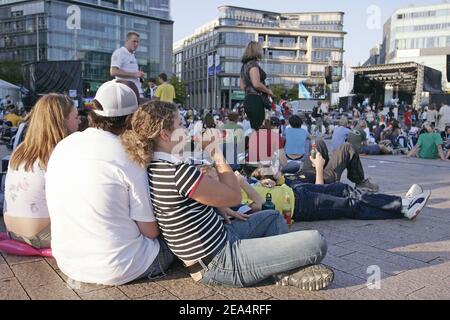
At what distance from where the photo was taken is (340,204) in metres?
5.07

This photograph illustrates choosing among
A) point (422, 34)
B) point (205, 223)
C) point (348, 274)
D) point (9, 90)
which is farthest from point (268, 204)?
point (422, 34)

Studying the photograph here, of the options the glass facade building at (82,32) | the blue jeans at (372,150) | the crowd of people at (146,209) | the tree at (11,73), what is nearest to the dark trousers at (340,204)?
the crowd of people at (146,209)

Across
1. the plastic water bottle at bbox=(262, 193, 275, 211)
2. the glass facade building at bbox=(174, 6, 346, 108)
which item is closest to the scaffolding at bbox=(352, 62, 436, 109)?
the plastic water bottle at bbox=(262, 193, 275, 211)

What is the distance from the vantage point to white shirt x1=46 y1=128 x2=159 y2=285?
8.87 feet

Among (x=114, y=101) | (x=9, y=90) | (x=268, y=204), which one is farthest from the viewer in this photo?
(x=9, y=90)

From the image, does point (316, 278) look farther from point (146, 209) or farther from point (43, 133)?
point (43, 133)

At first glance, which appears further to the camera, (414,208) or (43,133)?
(414,208)

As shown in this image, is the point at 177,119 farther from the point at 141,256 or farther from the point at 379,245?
the point at 379,245

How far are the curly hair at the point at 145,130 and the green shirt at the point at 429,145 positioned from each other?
12184 mm

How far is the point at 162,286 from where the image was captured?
305cm

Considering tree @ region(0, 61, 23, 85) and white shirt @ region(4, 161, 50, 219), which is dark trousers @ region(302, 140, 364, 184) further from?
tree @ region(0, 61, 23, 85)

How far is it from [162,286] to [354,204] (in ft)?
9.49

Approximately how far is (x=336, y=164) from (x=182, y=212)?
408 cm
